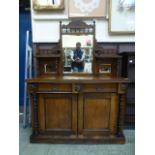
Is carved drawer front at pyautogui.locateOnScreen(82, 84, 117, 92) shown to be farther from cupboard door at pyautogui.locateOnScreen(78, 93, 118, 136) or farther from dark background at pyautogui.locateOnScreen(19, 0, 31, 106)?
dark background at pyautogui.locateOnScreen(19, 0, 31, 106)

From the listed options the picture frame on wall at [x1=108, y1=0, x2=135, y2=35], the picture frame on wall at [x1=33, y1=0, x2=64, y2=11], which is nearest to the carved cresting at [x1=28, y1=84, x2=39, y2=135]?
the picture frame on wall at [x1=33, y1=0, x2=64, y2=11]

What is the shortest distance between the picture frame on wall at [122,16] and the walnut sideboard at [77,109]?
777 millimetres

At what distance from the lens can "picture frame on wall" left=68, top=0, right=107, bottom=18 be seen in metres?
2.54

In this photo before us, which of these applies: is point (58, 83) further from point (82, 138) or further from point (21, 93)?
point (21, 93)

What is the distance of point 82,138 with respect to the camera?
7.39ft

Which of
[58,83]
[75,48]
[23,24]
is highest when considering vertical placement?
[23,24]

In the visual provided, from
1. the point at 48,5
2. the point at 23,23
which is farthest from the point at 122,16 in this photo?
the point at 23,23

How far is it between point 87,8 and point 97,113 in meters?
1.30

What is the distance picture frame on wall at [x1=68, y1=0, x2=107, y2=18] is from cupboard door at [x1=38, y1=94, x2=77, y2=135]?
107 cm

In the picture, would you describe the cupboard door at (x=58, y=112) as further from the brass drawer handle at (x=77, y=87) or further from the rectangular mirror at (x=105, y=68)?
the rectangular mirror at (x=105, y=68)
